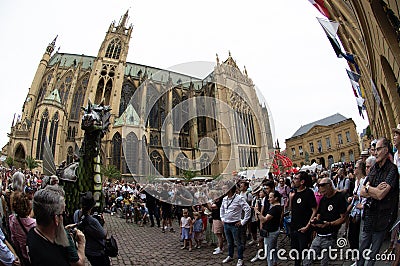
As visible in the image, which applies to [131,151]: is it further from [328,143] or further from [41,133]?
[328,143]

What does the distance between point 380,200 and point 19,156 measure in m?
42.4

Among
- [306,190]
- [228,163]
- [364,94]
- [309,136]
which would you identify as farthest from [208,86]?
[306,190]

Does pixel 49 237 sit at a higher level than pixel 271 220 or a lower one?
higher

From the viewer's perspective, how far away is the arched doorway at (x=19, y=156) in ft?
110

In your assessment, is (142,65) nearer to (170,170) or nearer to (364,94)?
(170,170)

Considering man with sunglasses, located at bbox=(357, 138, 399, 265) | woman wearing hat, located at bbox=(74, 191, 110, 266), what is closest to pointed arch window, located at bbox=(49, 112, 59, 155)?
woman wearing hat, located at bbox=(74, 191, 110, 266)

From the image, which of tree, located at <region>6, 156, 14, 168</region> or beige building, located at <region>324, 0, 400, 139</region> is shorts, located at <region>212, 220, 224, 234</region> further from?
tree, located at <region>6, 156, 14, 168</region>

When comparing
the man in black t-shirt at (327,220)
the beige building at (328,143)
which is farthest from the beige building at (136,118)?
the man in black t-shirt at (327,220)

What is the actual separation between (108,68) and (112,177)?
19868 millimetres

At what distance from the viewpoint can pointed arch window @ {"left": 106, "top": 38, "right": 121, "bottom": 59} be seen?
144 ft

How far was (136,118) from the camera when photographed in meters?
37.7

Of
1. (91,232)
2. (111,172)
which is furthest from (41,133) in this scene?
(91,232)

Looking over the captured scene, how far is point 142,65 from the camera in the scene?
179 feet

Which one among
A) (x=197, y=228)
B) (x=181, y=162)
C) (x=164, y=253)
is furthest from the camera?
(x=181, y=162)
